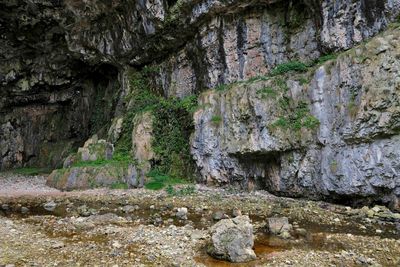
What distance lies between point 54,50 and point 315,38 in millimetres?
22663

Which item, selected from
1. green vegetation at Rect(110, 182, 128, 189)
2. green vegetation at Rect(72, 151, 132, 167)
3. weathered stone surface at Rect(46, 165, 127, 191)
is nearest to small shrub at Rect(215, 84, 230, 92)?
green vegetation at Rect(72, 151, 132, 167)

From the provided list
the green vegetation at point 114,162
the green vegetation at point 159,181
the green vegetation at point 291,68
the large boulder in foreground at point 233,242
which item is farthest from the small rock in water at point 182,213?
the green vegetation at point 291,68

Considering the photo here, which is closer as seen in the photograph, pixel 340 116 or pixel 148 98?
pixel 340 116

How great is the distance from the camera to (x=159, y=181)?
63.0 feet

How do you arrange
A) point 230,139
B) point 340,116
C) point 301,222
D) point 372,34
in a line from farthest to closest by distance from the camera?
point 230,139, point 372,34, point 340,116, point 301,222

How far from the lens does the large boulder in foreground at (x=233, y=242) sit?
8375 millimetres

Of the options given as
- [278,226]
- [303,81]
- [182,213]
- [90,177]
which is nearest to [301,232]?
[278,226]

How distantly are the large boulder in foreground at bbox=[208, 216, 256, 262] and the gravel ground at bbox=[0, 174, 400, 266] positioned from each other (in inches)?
9.8

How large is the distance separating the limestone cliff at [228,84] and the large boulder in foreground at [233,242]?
6519mm

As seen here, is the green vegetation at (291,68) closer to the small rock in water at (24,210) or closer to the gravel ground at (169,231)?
the gravel ground at (169,231)

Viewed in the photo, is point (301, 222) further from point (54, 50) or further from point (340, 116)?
point (54, 50)

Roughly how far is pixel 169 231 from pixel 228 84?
1217cm

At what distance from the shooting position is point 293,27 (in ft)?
64.9

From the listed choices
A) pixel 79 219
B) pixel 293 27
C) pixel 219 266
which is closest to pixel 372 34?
pixel 293 27
